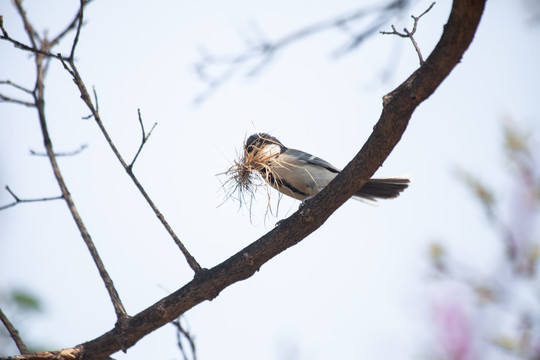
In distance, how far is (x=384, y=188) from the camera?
463 centimetres

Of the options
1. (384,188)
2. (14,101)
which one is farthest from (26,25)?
(384,188)

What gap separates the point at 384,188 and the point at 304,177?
816 mm

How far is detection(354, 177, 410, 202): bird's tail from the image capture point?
4.54 metres

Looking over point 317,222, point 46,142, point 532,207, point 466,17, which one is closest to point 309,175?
point 317,222

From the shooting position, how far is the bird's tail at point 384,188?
4.54 m

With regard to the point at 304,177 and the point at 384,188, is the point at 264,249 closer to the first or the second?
the point at 304,177

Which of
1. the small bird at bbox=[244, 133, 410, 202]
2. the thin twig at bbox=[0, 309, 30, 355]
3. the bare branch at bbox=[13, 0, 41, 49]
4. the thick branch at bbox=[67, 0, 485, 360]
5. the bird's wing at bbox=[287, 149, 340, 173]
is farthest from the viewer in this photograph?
the bird's wing at bbox=[287, 149, 340, 173]

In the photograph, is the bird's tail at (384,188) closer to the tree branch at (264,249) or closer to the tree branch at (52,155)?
the tree branch at (264,249)

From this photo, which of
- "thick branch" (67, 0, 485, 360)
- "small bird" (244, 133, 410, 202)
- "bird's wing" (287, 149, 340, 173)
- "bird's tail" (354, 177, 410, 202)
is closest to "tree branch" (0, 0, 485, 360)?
"thick branch" (67, 0, 485, 360)

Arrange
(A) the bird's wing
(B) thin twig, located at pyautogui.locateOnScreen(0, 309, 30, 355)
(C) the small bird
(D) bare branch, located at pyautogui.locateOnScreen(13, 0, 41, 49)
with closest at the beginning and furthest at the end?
(B) thin twig, located at pyautogui.locateOnScreen(0, 309, 30, 355)
(D) bare branch, located at pyautogui.locateOnScreen(13, 0, 41, 49)
(C) the small bird
(A) the bird's wing

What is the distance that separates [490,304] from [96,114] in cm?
242

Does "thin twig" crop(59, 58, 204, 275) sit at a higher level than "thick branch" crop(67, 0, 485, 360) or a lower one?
higher

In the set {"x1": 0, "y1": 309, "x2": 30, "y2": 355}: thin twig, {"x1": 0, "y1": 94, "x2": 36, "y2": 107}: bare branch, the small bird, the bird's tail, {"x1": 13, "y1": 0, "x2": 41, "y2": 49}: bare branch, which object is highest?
{"x1": 13, "y1": 0, "x2": 41, "y2": 49}: bare branch

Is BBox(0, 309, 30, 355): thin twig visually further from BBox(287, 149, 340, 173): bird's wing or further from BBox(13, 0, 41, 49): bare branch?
BBox(287, 149, 340, 173): bird's wing
